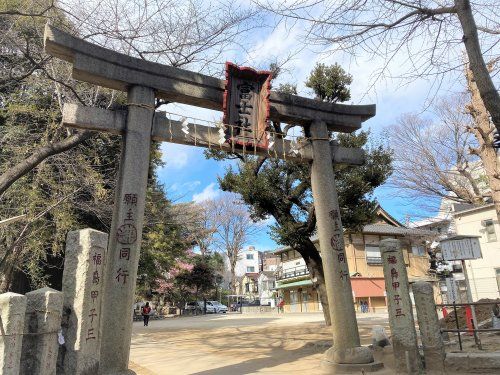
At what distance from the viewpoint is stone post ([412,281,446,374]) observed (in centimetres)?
671

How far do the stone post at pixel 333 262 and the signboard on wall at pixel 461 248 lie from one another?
17.5ft

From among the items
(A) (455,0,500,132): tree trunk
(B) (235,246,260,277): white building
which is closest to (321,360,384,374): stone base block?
(A) (455,0,500,132): tree trunk

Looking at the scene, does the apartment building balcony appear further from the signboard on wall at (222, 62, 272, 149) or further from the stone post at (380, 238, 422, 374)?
the signboard on wall at (222, 62, 272, 149)

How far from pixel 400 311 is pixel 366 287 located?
27441mm

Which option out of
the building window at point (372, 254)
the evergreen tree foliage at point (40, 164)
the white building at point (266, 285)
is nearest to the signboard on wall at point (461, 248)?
the evergreen tree foliage at point (40, 164)

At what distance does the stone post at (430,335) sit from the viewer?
A: 6.71 metres

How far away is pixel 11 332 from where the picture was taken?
4.29 m

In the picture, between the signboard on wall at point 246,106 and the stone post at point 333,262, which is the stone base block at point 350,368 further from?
the signboard on wall at point 246,106

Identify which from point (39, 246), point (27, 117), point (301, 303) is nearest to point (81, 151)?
point (27, 117)

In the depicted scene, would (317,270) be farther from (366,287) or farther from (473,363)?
(366,287)

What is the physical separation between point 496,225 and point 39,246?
25.7 m

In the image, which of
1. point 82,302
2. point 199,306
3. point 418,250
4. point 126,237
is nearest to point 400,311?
point 126,237

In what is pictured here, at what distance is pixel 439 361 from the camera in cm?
669

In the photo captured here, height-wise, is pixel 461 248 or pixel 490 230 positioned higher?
pixel 490 230
